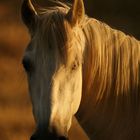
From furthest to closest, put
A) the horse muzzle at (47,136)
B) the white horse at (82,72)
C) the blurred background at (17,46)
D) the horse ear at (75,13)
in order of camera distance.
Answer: the blurred background at (17,46) → the horse ear at (75,13) → the white horse at (82,72) → the horse muzzle at (47,136)

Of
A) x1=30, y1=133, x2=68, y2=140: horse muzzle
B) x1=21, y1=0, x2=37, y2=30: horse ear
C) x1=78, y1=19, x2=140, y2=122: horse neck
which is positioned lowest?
x1=30, y1=133, x2=68, y2=140: horse muzzle

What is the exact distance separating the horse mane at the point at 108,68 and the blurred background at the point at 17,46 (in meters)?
3.98

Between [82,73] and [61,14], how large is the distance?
0.31 metres

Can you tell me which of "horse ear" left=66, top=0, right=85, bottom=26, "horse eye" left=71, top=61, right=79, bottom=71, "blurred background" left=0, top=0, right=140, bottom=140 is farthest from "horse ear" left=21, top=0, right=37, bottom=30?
"blurred background" left=0, top=0, right=140, bottom=140

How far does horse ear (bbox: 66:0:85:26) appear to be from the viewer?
2980 millimetres

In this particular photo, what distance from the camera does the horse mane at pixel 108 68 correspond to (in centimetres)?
306

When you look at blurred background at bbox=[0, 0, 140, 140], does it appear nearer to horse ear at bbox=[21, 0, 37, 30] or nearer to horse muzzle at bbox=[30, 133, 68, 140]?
horse ear at bbox=[21, 0, 37, 30]

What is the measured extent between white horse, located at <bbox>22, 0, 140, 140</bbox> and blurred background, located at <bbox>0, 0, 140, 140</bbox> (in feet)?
13.0

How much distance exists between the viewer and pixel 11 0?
8023 millimetres

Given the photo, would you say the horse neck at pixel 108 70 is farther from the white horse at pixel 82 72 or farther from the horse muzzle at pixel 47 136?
the horse muzzle at pixel 47 136

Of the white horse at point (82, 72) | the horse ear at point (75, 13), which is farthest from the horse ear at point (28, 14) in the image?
the horse ear at point (75, 13)

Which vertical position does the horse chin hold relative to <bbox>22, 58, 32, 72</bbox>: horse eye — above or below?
below

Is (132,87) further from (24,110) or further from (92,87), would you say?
(24,110)

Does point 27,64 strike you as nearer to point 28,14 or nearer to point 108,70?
point 28,14
